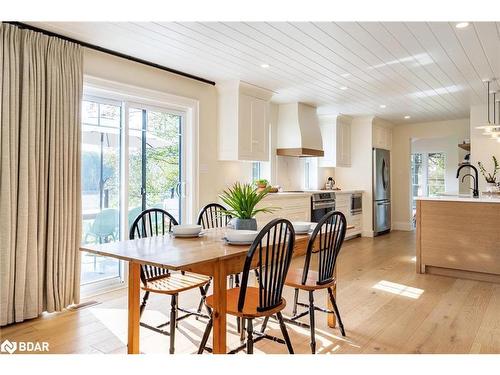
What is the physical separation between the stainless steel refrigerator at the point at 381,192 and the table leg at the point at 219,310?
234 inches

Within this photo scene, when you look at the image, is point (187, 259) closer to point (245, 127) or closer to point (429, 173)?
point (245, 127)

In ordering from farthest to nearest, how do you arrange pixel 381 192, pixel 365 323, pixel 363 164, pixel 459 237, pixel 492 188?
pixel 381 192
pixel 363 164
pixel 492 188
pixel 459 237
pixel 365 323

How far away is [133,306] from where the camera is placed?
7.55 ft

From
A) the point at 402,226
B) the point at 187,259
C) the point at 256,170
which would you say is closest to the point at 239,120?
the point at 256,170

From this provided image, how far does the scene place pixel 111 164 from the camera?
3.81 meters

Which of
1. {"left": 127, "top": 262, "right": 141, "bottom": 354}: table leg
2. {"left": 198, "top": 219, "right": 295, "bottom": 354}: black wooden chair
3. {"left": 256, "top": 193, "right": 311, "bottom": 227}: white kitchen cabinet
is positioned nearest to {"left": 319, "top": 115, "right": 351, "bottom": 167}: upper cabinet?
{"left": 256, "top": 193, "right": 311, "bottom": 227}: white kitchen cabinet

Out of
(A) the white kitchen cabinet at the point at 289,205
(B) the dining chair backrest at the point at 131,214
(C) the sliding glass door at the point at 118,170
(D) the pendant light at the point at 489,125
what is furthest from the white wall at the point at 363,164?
(B) the dining chair backrest at the point at 131,214

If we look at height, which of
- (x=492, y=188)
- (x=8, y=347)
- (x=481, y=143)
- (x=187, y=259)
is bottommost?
(x=8, y=347)

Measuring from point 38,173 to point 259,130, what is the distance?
2.79m

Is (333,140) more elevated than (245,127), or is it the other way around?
(333,140)

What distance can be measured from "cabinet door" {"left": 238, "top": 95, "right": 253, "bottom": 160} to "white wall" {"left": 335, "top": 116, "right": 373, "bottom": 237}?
130 inches

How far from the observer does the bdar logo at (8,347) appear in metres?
2.50
